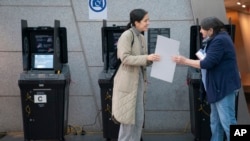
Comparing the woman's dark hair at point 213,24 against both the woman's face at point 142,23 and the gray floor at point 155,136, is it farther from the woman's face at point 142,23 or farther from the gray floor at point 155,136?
the gray floor at point 155,136

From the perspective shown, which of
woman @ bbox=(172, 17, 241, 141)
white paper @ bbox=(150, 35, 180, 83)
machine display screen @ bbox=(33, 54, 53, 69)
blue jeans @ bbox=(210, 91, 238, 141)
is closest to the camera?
white paper @ bbox=(150, 35, 180, 83)

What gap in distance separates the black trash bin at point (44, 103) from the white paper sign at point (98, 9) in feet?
4.08

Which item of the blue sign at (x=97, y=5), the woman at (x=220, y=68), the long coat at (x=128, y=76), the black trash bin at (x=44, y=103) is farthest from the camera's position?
the blue sign at (x=97, y=5)

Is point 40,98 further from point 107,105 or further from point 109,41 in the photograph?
point 109,41

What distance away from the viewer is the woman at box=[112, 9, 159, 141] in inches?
166

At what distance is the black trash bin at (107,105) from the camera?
5.58m

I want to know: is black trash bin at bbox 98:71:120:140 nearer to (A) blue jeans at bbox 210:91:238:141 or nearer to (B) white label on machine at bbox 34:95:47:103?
(B) white label on machine at bbox 34:95:47:103

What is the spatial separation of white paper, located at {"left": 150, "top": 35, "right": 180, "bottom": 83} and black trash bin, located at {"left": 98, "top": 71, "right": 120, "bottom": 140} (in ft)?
4.38

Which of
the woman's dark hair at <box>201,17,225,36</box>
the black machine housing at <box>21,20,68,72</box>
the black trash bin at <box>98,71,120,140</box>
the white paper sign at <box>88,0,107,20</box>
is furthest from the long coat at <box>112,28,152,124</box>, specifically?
the white paper sign at <box>88,0,107,20</box>

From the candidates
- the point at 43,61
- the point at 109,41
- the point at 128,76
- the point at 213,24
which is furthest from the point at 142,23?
the point at 43,61

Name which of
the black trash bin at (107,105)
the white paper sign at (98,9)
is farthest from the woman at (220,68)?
the white paper sign at (98,9)

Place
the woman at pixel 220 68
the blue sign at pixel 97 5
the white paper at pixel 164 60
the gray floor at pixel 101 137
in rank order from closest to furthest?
the white paper at pixel 164 60
the woman at pixel 220 68
the gray floor at pixel 101 137
the blue sign at pixel 97 5

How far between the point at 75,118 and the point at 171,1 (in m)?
2.49

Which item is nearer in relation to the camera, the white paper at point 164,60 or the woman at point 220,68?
the white paper at point 164,60
